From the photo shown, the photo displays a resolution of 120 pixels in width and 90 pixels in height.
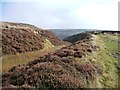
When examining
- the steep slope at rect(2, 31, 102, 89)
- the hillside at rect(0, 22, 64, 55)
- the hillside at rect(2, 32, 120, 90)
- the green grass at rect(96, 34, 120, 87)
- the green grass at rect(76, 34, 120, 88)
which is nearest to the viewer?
the steep slope at rect(2, 31, 102, 89)

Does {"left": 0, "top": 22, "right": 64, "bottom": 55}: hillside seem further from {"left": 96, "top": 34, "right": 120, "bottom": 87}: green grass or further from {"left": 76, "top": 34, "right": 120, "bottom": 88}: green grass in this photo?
{"left": 76, "top": 34, "right": 120, "bottom": 88}: green grass

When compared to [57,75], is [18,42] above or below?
above

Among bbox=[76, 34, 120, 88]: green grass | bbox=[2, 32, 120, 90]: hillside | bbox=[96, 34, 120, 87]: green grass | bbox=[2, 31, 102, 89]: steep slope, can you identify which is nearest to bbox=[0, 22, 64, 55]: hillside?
bbox=[96, 34, 120, 87]: green grass

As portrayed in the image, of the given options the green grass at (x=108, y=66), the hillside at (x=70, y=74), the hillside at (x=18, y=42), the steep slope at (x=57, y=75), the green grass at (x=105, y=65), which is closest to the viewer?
the steep slope at (x=57, y=75)

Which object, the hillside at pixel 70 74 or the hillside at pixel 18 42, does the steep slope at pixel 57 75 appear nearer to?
the hillside at pixel 70 74

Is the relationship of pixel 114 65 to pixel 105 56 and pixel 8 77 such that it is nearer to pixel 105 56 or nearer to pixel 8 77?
pixel 105 56

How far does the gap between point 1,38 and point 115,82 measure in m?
41.2

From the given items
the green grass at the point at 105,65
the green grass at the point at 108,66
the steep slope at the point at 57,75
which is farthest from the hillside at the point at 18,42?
the steep slope at the point at 57,75

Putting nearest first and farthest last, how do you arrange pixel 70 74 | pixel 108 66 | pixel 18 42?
pixel 70 74
pixel 108 66
pixel 18 42

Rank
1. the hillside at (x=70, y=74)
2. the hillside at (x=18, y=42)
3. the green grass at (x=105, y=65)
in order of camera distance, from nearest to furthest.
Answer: the hillside at (x=70, y=74) < the green grass at (x=105, y=65) < the hillside at (x=18, y=42)

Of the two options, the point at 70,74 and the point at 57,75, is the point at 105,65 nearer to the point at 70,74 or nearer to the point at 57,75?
the point at 70,74

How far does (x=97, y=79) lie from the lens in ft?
82.8

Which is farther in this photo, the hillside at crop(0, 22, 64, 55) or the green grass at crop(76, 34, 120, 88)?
the hillside at crop(0, 22, 64, 55)

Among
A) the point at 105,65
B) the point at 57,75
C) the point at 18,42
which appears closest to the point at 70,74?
the point at 57,75
